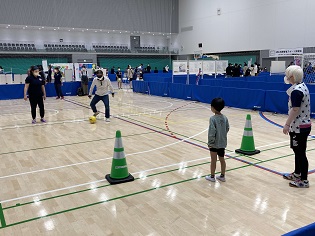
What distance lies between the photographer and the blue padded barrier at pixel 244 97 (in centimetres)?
1207

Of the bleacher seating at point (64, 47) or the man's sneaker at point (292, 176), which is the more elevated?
the bleacher seating at point (64, 47)

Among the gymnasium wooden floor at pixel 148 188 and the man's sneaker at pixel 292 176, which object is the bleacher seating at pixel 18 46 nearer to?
the gymnasium wooden floor at pixel 148 188

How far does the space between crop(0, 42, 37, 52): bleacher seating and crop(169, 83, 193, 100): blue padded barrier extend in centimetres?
2381

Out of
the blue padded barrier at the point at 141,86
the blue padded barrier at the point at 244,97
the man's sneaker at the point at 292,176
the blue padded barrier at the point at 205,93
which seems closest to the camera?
the man's sneaker at the point at 292,176

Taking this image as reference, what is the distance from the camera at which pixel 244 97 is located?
1277 cm

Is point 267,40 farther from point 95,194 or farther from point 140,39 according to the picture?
point 95,194

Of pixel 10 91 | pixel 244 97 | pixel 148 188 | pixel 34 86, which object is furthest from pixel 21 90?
pixel 148 188

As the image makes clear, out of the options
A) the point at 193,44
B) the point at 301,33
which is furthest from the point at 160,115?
the point at 193,44

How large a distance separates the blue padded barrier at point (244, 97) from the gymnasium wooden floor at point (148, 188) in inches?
149

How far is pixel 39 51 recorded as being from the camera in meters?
35.2

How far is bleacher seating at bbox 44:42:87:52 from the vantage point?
36.0 m

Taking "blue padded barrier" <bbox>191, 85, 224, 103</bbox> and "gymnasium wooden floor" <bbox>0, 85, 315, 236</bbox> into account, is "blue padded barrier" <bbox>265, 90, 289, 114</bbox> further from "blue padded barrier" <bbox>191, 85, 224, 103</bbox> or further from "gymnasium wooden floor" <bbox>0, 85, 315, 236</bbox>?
"gymnasium wooden floor" <bbox>0, 85, 315, 236</bbox>

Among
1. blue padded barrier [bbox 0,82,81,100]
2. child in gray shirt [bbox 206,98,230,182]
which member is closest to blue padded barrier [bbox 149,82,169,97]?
blue padded barrier [bbox 0,82,81,100]

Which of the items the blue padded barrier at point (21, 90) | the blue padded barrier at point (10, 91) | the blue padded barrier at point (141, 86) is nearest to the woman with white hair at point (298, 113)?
the blue padded barrier at point (141, 86)
